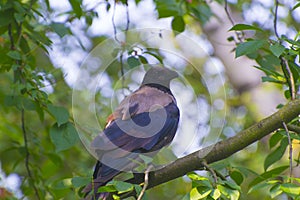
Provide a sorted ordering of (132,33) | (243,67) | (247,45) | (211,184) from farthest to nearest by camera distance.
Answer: (243,67) → (132,33) → (247,45) → (211,184)

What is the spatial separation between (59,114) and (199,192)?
127 cm

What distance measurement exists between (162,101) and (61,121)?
0.59 metres

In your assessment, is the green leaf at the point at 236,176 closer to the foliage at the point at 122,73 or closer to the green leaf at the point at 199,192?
the foliage at the point at 122,73

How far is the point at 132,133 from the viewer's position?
3.64 meters

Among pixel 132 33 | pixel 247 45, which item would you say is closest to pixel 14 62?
pixel 132 33

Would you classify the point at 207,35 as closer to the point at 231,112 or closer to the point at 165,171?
the point at 231,112

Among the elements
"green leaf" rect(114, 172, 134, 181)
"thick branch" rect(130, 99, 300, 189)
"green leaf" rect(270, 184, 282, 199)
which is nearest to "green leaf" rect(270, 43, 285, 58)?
"thick branch" rect(130, 99, 300, 189)

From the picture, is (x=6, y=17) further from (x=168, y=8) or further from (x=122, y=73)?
(x=168, y=8)

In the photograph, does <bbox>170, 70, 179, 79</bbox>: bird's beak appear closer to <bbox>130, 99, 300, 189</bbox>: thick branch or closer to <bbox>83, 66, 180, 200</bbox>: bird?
<bbox>83, 66, 180, 200</bbox>: bird

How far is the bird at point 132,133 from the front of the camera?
11.4 ft

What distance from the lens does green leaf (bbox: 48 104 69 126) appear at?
3626 mm

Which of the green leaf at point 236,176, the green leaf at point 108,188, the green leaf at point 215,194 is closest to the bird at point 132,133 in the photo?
the green leaf at point 236,176

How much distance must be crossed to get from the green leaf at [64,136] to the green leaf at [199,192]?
1.18m

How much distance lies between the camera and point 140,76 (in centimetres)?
405
